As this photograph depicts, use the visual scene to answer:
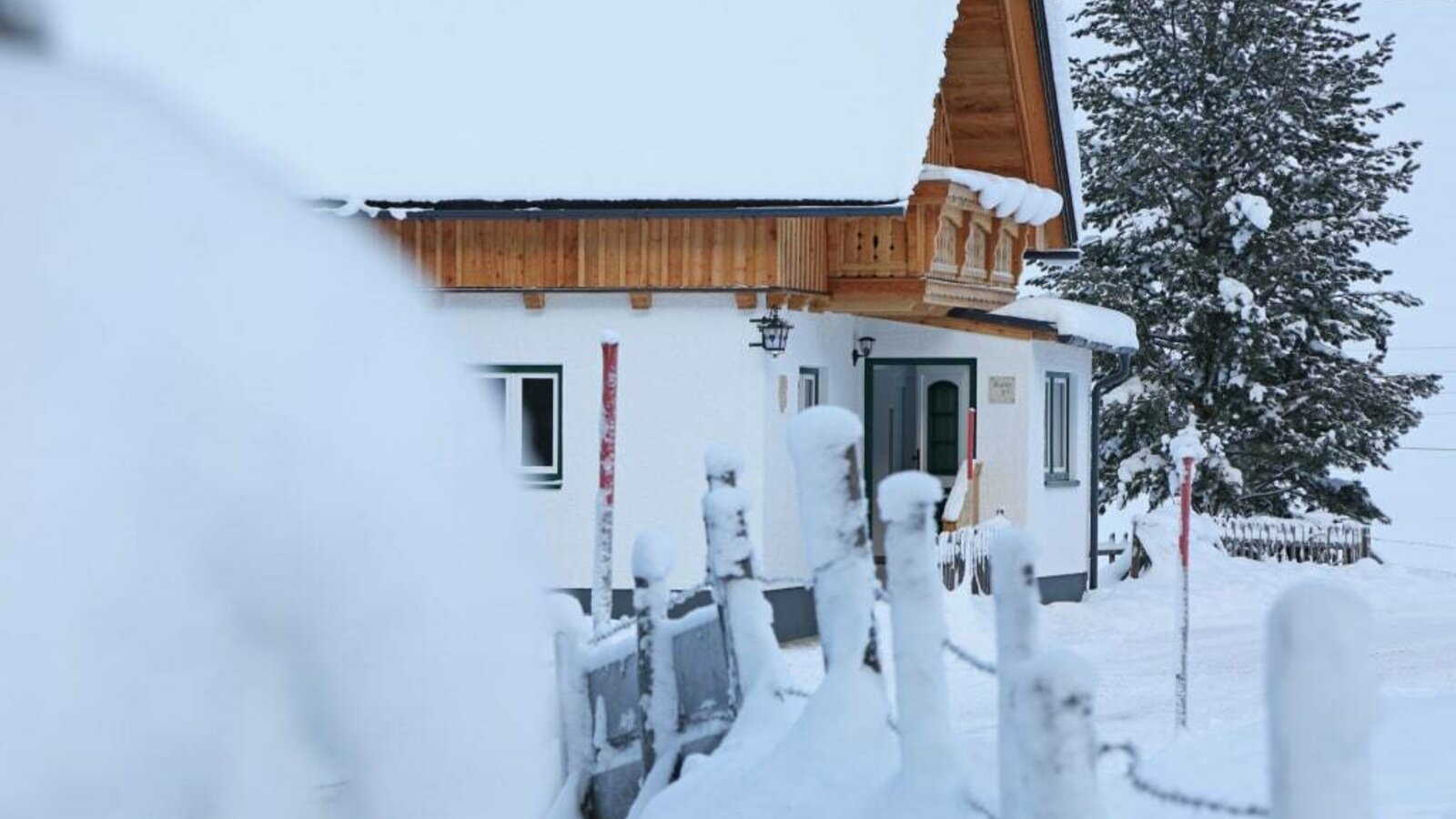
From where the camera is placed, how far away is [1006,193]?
20.9 metres

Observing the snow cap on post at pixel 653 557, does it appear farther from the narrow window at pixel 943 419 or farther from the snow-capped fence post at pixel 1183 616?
the narrow window at pixel 943 419

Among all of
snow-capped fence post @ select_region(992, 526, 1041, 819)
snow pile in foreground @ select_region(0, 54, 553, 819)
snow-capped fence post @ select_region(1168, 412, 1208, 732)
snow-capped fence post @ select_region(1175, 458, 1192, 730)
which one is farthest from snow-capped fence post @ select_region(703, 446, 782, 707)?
snow-capped fence post @ select_region(1175, 458, 1192, 730)

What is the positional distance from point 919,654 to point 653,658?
6.74 ft

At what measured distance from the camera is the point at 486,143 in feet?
64.2

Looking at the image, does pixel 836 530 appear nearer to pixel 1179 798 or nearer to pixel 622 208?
pixel 1179 798

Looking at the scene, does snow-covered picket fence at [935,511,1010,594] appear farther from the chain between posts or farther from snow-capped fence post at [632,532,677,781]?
the chain between posts

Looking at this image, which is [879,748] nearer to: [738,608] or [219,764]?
[738,608]

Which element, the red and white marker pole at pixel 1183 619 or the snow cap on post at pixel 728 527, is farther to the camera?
the red and white marker pole at pixel 1183 619

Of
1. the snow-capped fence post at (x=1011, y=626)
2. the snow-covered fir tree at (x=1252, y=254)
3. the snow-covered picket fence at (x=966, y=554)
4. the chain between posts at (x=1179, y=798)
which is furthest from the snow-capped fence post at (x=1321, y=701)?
the snow-covered fir tree at (x=1252, y=254)

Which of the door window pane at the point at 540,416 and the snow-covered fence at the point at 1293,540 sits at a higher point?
the door window pane at the point at 540,416

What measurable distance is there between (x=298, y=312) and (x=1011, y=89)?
2168cm

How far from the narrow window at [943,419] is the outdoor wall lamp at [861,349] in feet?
5.37

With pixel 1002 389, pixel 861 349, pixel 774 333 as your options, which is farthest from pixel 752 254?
pixel 1002 389

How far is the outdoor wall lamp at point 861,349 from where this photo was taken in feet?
72.8
